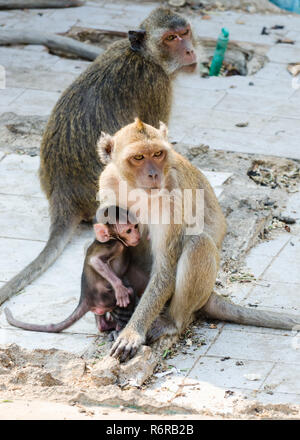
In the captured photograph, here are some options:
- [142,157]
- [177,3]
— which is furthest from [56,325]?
[177,3]

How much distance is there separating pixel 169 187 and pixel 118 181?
34cm

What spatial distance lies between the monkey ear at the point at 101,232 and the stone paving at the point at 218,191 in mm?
697

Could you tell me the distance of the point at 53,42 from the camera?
39.5 ft

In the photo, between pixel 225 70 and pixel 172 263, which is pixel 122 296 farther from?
pixel 225 70

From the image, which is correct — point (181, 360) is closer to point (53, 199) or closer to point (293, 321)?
point (293, 321)

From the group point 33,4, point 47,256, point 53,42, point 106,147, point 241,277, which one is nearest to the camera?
point 106,147

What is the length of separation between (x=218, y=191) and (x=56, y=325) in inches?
101

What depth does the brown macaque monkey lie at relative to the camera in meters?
6.15

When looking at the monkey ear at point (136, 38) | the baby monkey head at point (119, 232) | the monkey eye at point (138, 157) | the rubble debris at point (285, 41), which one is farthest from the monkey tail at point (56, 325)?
the rubble debris at point (285, 41)

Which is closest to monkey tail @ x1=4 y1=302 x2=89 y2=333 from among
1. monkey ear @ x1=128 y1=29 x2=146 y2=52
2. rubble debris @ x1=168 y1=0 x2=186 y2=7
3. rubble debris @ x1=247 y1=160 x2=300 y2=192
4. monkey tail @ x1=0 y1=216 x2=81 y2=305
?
monkey tail @ x1=0 y1=216 x2=81 y2=305

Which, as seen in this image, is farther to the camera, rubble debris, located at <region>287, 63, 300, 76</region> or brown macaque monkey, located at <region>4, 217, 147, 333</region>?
rubble debris, located at <region>287, 63, 300, 76</region>

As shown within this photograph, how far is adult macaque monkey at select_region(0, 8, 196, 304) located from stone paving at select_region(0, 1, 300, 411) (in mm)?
284

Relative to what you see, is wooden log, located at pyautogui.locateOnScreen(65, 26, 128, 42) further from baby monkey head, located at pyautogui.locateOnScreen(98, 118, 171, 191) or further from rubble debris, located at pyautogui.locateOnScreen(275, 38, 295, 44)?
baby monkey head, located at pyautogui.locateOnScreen(98, 118, 171, 191)

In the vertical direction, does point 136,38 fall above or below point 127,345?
above
